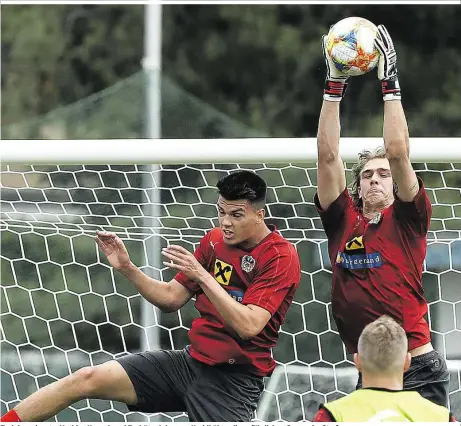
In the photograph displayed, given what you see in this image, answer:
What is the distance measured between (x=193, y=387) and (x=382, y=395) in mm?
1396

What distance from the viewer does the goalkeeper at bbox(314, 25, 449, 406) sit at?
4.47 metres

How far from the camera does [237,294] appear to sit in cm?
483

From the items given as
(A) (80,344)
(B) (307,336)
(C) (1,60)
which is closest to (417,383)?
(B) (307,336)

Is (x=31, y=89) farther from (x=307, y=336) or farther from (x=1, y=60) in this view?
(x=307, y=336)

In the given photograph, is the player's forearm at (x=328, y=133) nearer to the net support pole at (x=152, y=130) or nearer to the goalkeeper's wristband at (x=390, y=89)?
the goalkeeper's wristband at (x=390, y=89)

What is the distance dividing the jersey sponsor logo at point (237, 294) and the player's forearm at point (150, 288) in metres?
0.34

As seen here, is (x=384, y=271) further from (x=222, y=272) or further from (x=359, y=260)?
(x=222, y=272)

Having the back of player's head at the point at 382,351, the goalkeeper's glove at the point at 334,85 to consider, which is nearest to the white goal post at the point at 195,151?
the goalkeeper's glove at the point at 334,85

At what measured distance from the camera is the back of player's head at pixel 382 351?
145 inches

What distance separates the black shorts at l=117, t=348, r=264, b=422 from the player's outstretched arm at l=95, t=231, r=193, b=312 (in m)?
0.26

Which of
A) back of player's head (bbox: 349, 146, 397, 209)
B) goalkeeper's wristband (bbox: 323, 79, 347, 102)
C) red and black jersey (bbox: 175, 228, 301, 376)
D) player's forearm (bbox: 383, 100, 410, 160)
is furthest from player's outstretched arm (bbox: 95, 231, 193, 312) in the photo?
player's forearm (bbox: 383, 100, 410, 160)

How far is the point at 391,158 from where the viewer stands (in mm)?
4320

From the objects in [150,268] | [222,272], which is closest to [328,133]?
[222,272]

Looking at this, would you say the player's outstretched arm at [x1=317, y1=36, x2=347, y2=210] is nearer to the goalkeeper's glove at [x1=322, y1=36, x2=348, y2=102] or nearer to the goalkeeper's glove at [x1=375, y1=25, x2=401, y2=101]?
the goalkeeper's glove at [x1=322, y1=36, x2=348, y2=102]
